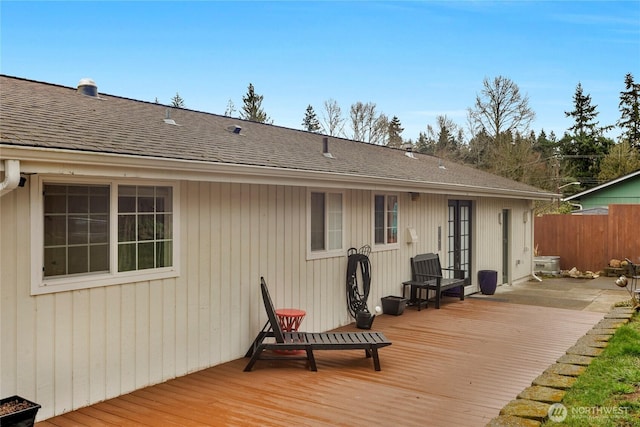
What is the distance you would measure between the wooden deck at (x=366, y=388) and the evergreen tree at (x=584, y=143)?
27.3m

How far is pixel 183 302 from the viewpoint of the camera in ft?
16.8

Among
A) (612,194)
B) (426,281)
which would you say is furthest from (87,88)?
(612,194)

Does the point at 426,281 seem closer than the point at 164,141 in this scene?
No

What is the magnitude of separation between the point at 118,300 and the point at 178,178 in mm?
1214

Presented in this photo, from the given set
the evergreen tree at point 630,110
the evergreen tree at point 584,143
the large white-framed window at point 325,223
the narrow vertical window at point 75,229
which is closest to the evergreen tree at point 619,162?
the evergreen tree at point 584,143

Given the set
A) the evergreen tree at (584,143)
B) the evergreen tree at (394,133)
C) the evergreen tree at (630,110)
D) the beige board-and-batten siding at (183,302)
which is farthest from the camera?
the evergreen tree at (630,110)

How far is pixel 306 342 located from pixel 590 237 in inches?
507

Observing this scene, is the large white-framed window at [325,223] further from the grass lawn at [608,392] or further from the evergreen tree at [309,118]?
the evergreen tree at [309,118]

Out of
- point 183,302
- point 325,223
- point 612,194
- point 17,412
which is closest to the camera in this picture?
point 17,412

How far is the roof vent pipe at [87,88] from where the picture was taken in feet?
Answer: 22.5

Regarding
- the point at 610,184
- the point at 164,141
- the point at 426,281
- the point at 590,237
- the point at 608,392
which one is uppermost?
the point at 610,184

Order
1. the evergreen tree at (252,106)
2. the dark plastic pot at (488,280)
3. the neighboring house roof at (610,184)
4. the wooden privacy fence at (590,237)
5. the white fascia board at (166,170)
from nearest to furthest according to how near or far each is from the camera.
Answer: the white fascia board at (166,170) → the dark plastic pot at (488,280) → the wooden privacy fence at (590,237) → the neighboring house roof at (610,184) → the evergreen tree at (252,106)

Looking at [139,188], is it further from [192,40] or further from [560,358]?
[192,40]

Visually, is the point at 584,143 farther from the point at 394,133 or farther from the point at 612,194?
the point at 394,133
